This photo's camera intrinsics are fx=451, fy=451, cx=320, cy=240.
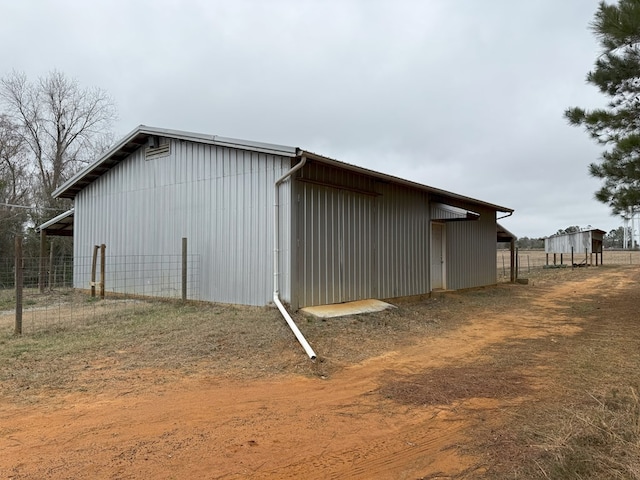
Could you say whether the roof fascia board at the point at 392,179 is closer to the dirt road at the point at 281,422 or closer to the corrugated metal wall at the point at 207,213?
the corrugated metal wall at the point at 207,213

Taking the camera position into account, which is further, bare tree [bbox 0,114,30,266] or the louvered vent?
bare tree [bbox 0,114,30,266]

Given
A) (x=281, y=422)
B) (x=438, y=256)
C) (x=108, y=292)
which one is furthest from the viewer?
(x=438, y=256)

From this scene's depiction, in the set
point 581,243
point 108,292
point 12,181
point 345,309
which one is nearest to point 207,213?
point 345,309

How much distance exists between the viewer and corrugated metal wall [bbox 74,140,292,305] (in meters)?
8.76

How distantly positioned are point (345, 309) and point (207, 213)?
3690 millimetres

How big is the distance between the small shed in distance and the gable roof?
79.1ft

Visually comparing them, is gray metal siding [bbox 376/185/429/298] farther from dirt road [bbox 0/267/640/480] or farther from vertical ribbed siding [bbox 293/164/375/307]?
dirt road [bbox 0/267/640/480]

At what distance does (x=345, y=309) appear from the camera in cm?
874

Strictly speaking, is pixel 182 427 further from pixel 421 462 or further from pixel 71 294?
pixel 71 294

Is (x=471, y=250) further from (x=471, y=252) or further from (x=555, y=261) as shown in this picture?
(x=555, y=261)

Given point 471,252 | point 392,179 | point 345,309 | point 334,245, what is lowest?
point 345,309

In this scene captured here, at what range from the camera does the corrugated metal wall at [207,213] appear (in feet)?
28.7

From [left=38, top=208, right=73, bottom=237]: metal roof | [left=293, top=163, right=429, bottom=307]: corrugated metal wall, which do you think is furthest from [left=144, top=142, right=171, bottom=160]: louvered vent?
[left=38, top=208, right=73, bottom=237]: metal roof

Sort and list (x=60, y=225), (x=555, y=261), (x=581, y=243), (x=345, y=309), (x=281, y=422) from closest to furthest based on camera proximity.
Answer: (x=281, y=422) → (x=345, y=309) → (x=60, y=225) → (x=555, y=261) → (x=581, y=243)
